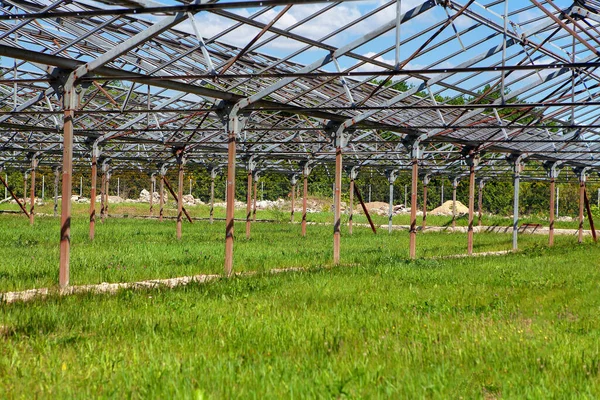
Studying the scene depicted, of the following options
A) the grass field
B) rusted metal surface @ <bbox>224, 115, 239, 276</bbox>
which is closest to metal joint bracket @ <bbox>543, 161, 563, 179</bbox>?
the grass field

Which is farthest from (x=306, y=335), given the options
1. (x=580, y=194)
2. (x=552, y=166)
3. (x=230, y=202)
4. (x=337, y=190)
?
(x=580, y=194)

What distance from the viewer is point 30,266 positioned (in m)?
13.9

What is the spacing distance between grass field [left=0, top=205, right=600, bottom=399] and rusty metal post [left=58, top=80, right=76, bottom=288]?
518mm

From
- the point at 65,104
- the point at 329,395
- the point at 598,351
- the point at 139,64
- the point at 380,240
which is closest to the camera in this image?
the point at 329,395

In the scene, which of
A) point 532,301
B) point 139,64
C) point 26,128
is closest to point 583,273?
point 532,301

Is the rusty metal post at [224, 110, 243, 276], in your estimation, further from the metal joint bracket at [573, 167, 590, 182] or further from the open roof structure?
the metal joint bracket at [573, 167, 590, 182]

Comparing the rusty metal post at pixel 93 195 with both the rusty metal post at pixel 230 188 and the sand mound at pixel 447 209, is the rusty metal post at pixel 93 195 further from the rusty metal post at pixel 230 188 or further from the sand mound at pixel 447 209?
the sand mound at pixel 447 209

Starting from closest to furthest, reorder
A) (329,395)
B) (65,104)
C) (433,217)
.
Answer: (329,395), (65,104), (433,217)

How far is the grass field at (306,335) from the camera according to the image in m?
5.64

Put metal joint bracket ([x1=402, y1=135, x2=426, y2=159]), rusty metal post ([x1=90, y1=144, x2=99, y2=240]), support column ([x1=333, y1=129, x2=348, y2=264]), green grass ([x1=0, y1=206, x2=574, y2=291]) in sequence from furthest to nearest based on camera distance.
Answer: rusty metal post ([x1=90, y1=144, x2=99, y2=240]) < metal joint bracket ([x1=402, y1=135, x2=426, y2=159]) < support column ([x1=333, y1=129, x2=348, y2=264]) < green grass ([x1=0, y1=206, x2=574, y2=291])

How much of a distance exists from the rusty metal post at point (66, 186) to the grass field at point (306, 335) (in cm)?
52

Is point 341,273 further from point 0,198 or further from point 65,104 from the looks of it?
point 0,198

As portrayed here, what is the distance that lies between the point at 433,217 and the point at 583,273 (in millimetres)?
33491

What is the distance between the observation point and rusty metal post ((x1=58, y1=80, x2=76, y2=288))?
1195cm
